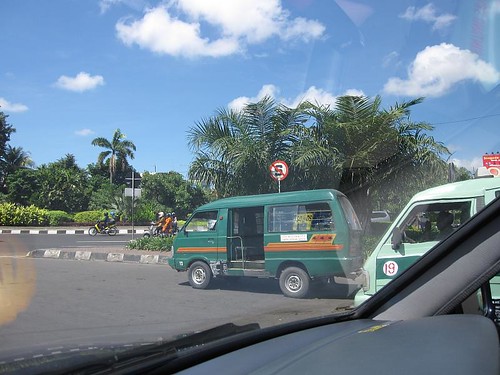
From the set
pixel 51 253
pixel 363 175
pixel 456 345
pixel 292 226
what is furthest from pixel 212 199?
pixel 51 253

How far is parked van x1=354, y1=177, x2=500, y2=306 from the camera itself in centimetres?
364

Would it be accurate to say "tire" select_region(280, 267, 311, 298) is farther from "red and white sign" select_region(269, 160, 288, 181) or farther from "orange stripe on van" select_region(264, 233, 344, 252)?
"red and white sign" select_region(269, 160, 288, 181)

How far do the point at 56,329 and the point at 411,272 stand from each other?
351 cm

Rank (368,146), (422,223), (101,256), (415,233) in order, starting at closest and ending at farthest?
1. (422,223)
2. (415,233)
3. (368,146)
4. (101,256)

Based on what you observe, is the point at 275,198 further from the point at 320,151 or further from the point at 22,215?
the point at 22,215

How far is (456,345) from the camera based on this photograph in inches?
71.5

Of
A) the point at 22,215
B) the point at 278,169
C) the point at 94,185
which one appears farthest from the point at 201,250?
the point at 22,215

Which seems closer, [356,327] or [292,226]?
[356,327]

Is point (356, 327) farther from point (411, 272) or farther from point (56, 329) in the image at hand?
point (56, 329)

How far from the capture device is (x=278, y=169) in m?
6.75

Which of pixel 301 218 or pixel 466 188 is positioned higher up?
pixel 466 188

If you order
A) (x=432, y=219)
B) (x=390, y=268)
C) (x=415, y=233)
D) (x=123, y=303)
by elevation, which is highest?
(x=432, y=219)

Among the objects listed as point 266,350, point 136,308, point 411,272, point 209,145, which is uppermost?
point 209,145

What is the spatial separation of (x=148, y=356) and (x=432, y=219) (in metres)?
2.93
